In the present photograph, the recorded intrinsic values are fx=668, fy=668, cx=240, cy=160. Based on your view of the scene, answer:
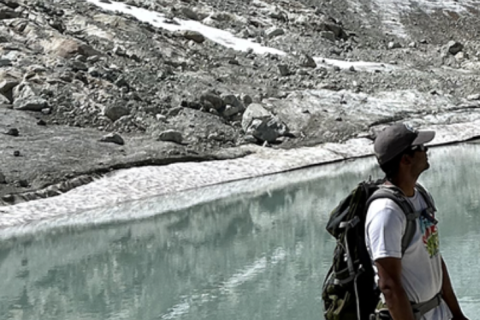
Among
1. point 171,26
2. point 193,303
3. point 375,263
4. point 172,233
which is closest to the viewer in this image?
point 375,263

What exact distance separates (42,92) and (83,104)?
1.88 m

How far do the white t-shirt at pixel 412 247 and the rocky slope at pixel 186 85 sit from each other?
772 inches

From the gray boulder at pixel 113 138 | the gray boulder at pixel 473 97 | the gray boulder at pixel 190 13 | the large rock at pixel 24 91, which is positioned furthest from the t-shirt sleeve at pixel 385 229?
the gray boulder at pixel 190 13

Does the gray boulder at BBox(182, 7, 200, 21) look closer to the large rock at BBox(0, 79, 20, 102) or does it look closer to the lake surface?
the large rock at BBox(0, 79, 20, 102)

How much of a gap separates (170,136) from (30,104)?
6169 millimetres

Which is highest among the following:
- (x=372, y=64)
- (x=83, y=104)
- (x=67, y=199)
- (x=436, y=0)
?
(x=436, y=0)

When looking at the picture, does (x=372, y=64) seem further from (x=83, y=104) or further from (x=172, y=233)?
(x=172, y=233)

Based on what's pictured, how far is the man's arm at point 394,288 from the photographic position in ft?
Result: 11.7

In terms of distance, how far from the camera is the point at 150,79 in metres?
33.1

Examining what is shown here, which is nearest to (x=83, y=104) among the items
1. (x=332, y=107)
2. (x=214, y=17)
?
(x=332, y=107)

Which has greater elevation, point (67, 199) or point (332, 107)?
point (332, 107)

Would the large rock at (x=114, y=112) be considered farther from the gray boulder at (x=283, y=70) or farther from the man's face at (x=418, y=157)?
the man's face at (x=418, y=157)

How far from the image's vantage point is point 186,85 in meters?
33.3

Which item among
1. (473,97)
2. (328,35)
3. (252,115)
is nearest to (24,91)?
(252,115)
